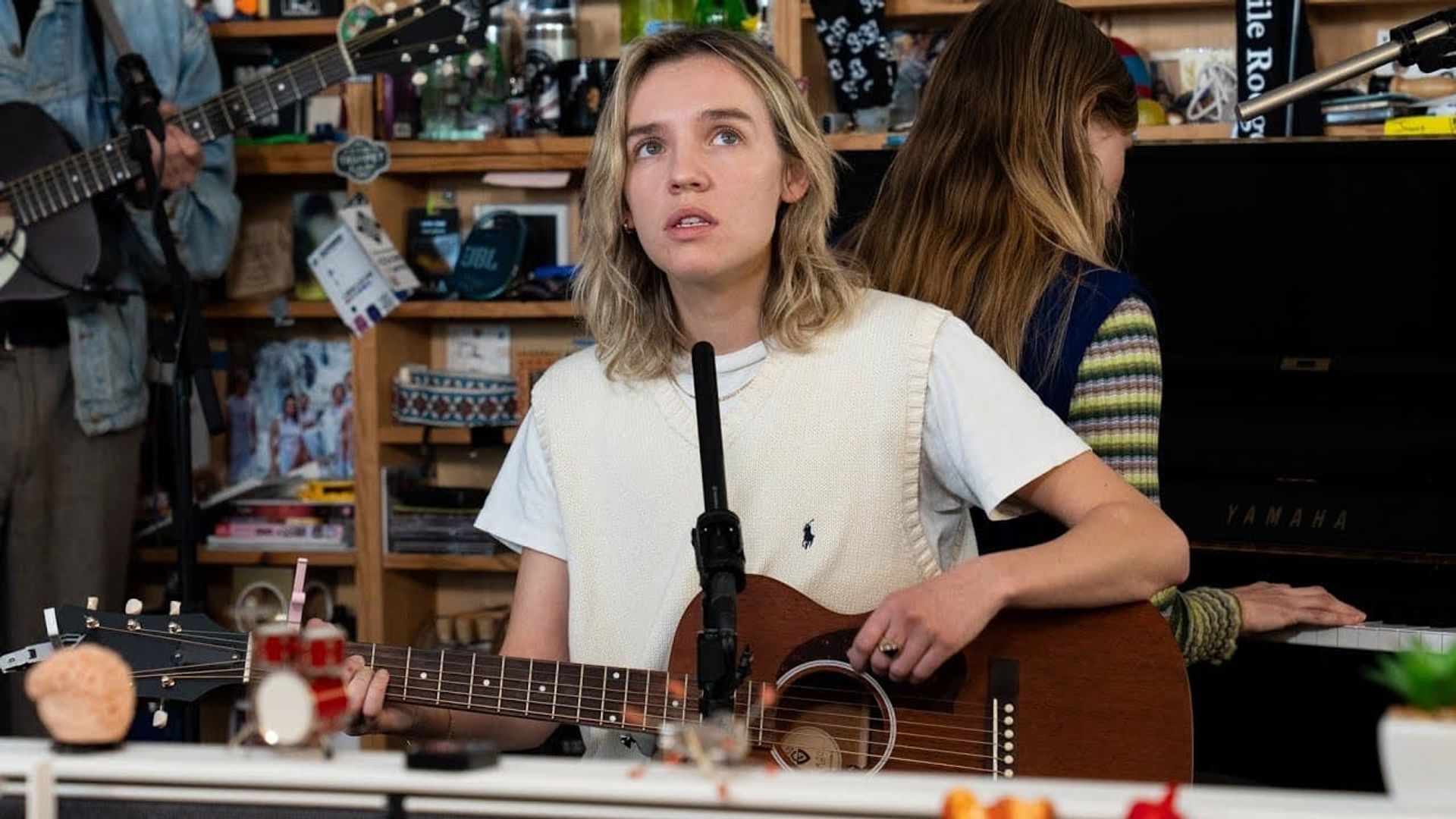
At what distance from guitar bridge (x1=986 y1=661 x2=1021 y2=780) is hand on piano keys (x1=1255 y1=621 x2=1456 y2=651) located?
2.12ft

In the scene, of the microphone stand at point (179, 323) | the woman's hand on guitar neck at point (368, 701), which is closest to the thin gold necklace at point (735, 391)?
the woman's hand on guitar neck at point (368, 701)

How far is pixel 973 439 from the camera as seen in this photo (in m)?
1.68

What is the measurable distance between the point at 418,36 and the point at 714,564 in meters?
2.04

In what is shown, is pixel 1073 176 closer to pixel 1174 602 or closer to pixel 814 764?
pixel 1174 602

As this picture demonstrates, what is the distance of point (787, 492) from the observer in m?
1.77

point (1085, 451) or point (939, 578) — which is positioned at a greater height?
point (1085, 451)

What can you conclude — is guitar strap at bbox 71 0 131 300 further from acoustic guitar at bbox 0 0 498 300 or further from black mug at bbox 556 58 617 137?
black mug at bbox 556 58 617 137

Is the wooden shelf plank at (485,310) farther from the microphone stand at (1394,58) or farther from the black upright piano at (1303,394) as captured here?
the microphone stand at (1394,58)

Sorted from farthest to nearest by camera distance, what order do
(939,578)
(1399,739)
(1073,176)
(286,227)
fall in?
1. (286,227)
2. (1073,176)
3. (939,578)
4. (1399,739)

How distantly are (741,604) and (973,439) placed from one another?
0.29 m

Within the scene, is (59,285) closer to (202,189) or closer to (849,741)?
(202,189)

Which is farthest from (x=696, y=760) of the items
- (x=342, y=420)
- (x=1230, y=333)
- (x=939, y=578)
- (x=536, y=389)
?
(x=342, y=420)

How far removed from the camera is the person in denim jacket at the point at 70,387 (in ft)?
10.6

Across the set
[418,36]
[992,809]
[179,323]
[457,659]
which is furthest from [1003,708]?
[418,36]
